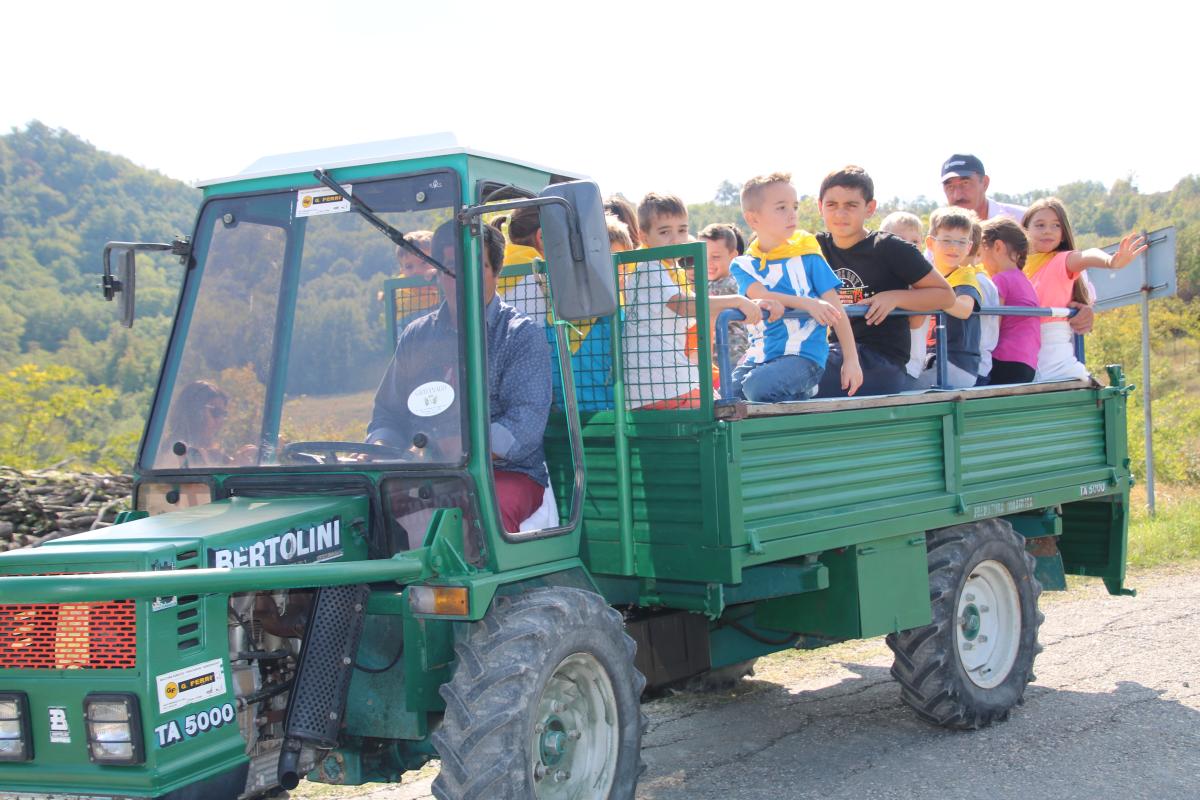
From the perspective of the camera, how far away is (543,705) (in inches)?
148

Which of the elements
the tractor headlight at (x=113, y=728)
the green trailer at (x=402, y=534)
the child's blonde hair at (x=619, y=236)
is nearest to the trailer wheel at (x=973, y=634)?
the green trailer at (x=402, y=534)

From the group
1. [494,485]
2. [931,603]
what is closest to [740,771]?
[931,603]

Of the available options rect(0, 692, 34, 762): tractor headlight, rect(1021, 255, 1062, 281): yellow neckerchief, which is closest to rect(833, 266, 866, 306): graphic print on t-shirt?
rect(1021, 255, 1062, 281): yellow neckerchief

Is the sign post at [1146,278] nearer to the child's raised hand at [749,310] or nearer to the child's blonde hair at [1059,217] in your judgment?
the child's blonde hair at [1059,217]

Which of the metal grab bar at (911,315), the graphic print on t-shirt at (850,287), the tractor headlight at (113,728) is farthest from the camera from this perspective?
the graphic print on t-shirt at (850,287)

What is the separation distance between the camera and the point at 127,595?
2.83m

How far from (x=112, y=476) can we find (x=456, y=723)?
857 centimetres

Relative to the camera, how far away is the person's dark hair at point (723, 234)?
636 centimetres

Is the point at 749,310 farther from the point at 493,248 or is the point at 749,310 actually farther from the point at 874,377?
the point at 874,377

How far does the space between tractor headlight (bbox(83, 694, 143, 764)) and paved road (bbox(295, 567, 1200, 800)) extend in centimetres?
207

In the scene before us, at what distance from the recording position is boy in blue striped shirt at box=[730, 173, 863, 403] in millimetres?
4910

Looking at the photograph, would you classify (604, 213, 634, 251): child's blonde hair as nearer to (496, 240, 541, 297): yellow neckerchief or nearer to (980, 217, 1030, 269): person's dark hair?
(496, 240, 541, 297): yellow neckerchief

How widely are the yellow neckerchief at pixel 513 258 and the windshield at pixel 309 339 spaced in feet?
2.58

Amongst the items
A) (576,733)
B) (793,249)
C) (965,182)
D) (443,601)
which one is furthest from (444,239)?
(965,182)
